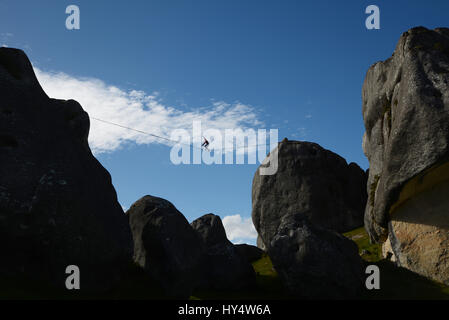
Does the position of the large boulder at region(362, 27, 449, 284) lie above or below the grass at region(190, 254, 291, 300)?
above

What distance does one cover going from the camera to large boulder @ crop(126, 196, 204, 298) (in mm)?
21438

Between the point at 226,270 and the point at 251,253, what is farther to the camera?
the point at 251,253

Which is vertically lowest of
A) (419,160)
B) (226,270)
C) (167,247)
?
(226,270)

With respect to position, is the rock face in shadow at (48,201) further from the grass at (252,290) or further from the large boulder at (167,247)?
the large boulder at (167,247)

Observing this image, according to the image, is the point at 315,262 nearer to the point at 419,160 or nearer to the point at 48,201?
the point at 419,160

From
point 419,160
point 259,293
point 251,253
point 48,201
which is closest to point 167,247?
point 48,201

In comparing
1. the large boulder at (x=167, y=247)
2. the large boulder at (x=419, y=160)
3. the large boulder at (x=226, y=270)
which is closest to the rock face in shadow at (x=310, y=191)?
the large boulder at (x=226, y=270)

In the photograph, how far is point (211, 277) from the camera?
2592 centimetres

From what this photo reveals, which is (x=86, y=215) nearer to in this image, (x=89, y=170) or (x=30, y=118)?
(x=89, y=170)

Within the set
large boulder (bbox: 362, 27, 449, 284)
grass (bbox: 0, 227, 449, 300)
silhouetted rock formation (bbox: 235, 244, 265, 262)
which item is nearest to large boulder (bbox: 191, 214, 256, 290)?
grass (bbox: 0, 227, 449, 300)

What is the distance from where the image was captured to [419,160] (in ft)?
77.3

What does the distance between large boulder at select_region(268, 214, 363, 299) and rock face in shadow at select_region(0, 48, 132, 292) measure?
8.95 m

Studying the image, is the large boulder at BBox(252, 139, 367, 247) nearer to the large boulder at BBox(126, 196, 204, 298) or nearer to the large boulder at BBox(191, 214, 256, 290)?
the large boulder at BBox(191, 214, 256, 290)

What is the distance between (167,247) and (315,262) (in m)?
8.21
